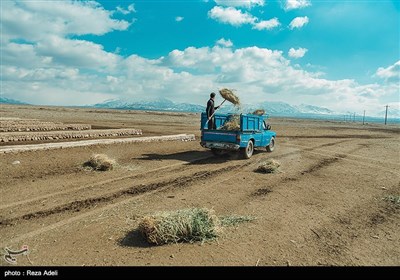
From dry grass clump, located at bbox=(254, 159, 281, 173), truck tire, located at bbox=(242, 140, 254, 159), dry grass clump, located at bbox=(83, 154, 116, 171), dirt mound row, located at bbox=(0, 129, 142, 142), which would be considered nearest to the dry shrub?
dry grass clump, located at bbox=(83, 154, 116, 171)

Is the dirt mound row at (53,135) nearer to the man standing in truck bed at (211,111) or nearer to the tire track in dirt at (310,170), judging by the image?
the man standing in truck bed at (211,111)

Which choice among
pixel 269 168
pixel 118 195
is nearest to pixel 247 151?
pixel 269 168

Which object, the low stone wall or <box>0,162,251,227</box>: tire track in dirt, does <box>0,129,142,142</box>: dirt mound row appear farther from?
<box>0,162,251,227</box>: tire track in dirt

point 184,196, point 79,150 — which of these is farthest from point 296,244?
point 79,150

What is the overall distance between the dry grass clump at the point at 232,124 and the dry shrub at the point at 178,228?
9124 mm

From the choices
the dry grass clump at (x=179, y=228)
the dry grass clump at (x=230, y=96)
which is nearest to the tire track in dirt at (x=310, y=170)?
the dry grass clump at (x=179, y=228)

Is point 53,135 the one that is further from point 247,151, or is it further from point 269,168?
point 269,168

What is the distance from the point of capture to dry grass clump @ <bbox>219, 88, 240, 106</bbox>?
1537 centimetres

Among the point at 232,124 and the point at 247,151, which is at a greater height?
the point at 232,124

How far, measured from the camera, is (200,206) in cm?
739

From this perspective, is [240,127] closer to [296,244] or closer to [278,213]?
[278,213]

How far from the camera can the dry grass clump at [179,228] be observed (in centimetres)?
527

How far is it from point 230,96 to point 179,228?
35.3 feet
